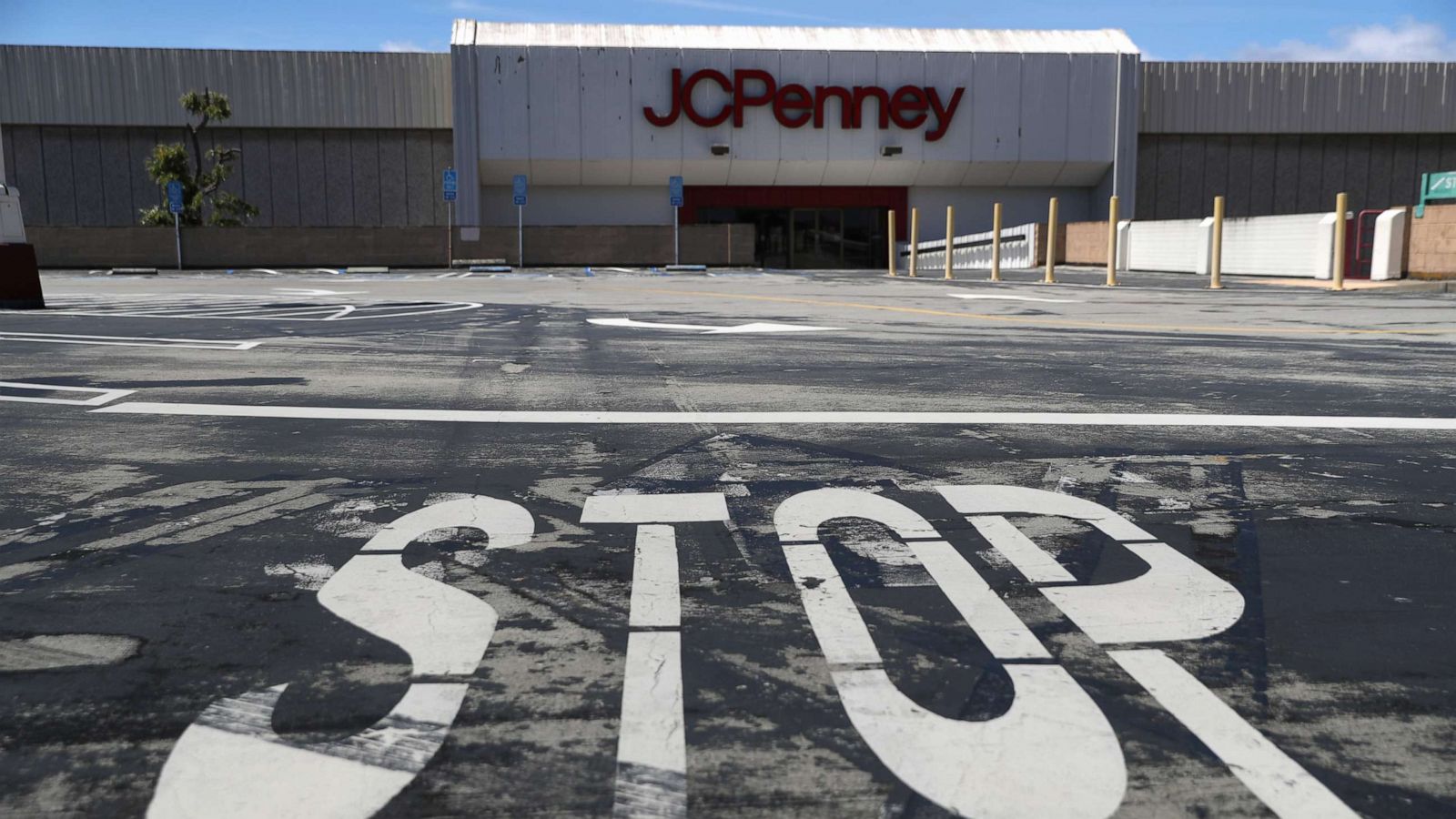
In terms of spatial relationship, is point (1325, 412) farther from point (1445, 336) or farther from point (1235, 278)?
point (1235, 278)

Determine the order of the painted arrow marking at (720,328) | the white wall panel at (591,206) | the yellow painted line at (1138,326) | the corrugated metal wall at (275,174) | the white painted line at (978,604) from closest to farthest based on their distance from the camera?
the white painted line at (978,604)
the yellow painted line at (1138,326)
the painted arrow marking at (720,328)
the corrugated metal wall at (275,174)
the white wall panel at (591,206)

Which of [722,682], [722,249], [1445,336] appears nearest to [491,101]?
[722,249]

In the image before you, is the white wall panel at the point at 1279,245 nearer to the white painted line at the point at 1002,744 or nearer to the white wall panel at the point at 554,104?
the white wall panel at the point at 554,104

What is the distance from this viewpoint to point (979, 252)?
43.2 m

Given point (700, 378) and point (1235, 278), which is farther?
point (1235, 278)

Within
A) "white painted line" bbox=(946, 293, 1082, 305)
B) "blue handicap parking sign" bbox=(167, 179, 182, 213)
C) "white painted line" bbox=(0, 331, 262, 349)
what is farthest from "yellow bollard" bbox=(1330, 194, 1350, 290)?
"blue handicap parking sign" bbox=(167, 179, 182, 213)

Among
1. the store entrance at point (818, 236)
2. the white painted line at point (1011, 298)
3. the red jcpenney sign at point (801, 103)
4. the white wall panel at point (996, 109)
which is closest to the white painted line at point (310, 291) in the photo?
the white painted line at point (1011, 298)

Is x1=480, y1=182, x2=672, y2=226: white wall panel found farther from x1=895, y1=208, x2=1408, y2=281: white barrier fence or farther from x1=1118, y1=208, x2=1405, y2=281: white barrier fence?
x1=1118, y1=208, x2=1405, y2=281: white barrier fence

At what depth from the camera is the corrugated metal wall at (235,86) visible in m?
43.7

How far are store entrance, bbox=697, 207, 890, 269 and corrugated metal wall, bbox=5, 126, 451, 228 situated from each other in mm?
11148

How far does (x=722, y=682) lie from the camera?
2.27 m

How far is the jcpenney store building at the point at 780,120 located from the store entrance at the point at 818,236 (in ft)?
0.80

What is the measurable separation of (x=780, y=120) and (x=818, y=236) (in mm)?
6233

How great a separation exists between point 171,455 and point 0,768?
3.05m
